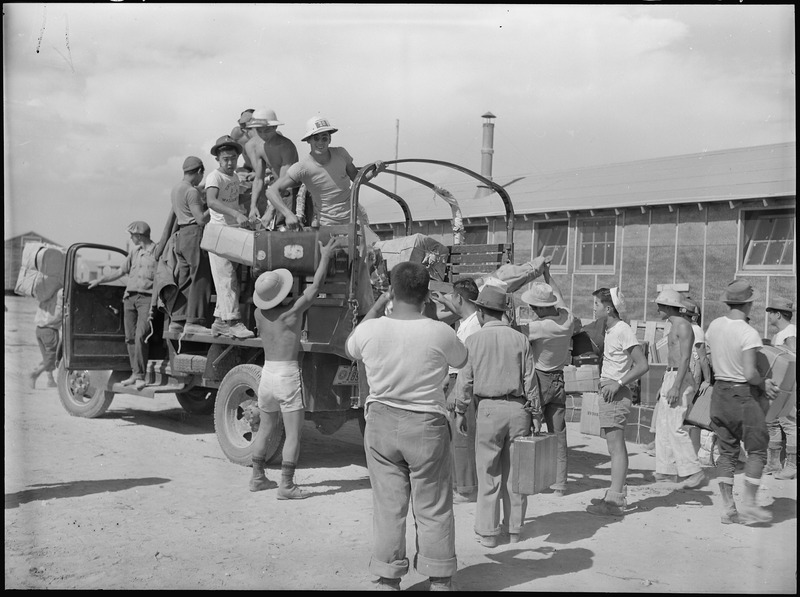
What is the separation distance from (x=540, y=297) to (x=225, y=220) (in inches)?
132

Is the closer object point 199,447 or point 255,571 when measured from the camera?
point 255,571

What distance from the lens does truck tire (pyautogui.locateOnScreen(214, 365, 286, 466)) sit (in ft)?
25.2

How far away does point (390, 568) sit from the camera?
14.6 feet

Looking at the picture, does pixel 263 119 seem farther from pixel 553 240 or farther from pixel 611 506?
pixel 553 240

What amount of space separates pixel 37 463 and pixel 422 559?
4.53 metres

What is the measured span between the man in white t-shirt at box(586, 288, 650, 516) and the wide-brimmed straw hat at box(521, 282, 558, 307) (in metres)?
0.41

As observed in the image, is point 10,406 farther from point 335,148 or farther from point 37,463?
point 335,148

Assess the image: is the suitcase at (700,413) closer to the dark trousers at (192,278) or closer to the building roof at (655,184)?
the dark trousers at (192,278)

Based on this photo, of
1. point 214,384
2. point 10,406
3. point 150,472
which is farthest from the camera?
point 10,406

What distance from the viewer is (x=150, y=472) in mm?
7438

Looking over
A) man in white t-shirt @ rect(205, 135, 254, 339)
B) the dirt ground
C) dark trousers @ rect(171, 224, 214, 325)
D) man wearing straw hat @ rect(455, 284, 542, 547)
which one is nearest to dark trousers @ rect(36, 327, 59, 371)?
the dirt ground

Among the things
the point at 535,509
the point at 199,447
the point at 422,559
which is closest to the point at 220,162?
the point at 199,447

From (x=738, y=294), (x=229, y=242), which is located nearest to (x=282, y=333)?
(x=229, y=242)

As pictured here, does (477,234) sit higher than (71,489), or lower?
higher
